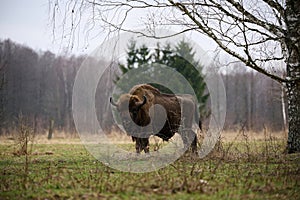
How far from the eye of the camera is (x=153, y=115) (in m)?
13.1

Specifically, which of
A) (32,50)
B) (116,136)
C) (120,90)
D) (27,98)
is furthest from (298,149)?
(32,50)

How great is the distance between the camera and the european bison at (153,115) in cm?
1185

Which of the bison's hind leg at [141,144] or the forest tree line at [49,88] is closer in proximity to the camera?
the bison's hind leg at [141,144]

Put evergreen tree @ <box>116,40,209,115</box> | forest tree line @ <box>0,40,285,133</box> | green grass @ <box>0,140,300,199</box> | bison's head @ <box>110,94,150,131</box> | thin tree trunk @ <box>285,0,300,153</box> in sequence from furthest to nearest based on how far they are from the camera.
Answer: forest tree line @ <box>0,40,285,133</box>, evergreen tree @ <box>116,40,209,115</box>, bison's head @ <box>110,94,150,131</box>, thin tree trunk @ <box>285,0,300,153</box>, green grass @ <box>0,140,300,199</box>

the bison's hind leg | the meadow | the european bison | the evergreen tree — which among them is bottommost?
the meadow

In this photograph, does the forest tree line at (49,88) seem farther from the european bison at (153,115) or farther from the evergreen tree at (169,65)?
the european bison at (153,115)

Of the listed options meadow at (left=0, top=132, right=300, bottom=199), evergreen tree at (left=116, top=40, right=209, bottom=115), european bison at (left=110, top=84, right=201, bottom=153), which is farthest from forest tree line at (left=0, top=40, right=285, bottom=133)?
meadow at (left=0, top=132, right=300, bottom=199)

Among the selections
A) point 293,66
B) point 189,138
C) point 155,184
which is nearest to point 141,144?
point 189,138

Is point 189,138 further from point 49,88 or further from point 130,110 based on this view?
point 49,88

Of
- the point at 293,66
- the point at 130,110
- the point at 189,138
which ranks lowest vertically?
the point at 189,138

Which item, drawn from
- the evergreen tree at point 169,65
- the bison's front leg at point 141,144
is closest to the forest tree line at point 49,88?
the evergreen tree at point 169,65

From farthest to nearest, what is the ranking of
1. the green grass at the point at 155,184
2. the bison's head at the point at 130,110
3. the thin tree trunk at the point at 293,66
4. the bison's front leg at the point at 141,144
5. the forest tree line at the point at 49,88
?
the forest tree line at the point at 49,88 < the bison's front leg at the point at 141,144 < the bison's head at the point at 130,110 < the thin tree trunk at the point at 293,66 < the green grass at the point at 155,184

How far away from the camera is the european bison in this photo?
38.9ft

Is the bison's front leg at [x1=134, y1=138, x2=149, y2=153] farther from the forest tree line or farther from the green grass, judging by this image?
the forest tree line
